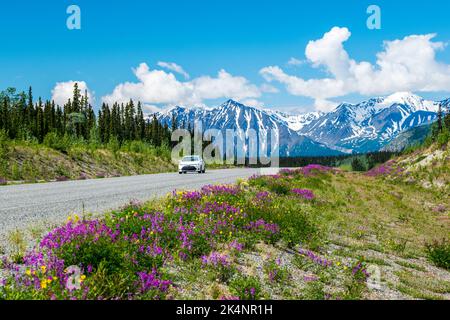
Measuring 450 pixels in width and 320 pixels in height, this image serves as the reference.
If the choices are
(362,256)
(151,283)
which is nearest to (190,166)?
(362,256)

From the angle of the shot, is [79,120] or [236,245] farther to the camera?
[79,120]

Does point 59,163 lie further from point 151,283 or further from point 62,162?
point 151,283

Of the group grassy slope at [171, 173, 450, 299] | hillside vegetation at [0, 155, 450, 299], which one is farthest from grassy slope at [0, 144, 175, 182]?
grassy slope at [171, 173, 450, 299]

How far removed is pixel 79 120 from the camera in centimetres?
7788

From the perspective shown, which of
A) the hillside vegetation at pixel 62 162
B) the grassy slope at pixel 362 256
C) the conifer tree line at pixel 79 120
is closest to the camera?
the grassy slope at pixel 362 256

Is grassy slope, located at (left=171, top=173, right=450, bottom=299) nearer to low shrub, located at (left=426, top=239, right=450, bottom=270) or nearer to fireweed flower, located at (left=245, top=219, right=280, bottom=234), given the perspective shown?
low shrub, located at (left=426, top=239, right=450, bottom=270)

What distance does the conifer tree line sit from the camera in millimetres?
65125

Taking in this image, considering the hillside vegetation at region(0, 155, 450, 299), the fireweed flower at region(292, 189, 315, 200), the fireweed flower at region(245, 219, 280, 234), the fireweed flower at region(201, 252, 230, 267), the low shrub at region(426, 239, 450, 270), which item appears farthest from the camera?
the fireweed flower at region(292, 189, 315, 200)

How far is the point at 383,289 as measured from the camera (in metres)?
5.84

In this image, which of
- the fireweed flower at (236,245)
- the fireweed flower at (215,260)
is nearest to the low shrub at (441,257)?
the fireweed flower at (236,245)

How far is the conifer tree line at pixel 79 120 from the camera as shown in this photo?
6512 centimetres

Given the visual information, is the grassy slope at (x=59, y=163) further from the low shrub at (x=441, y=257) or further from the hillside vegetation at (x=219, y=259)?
the low shrub at (x=441, y=257)
